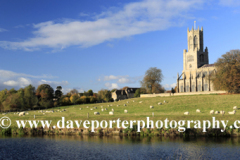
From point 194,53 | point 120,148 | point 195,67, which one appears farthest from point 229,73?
point 194,53

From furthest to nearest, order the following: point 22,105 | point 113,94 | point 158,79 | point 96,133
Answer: point 113,94 < point 158,79 < point 22,105 < point 96,133

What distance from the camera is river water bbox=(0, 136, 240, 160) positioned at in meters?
22.4

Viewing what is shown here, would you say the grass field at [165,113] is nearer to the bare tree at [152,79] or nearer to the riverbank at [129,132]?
the riverbank at [129,132]

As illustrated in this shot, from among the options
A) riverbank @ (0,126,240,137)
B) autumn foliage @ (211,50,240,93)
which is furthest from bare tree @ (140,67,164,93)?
riverbank @ (0,126,240,137)

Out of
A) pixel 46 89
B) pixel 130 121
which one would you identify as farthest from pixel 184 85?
pixel 130 121

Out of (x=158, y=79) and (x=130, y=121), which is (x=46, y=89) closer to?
(x=158, y=79)

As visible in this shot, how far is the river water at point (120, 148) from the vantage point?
73.5ft

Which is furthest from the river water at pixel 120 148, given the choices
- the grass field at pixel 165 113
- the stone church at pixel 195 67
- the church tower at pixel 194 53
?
the church tower at pixel 194 53

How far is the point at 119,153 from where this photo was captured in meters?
23.4

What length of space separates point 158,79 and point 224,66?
34977mm

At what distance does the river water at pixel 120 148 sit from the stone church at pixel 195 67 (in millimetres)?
89774

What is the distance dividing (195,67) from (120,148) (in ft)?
380

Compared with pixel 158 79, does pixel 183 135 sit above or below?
below

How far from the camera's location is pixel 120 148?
2527 centimetres
